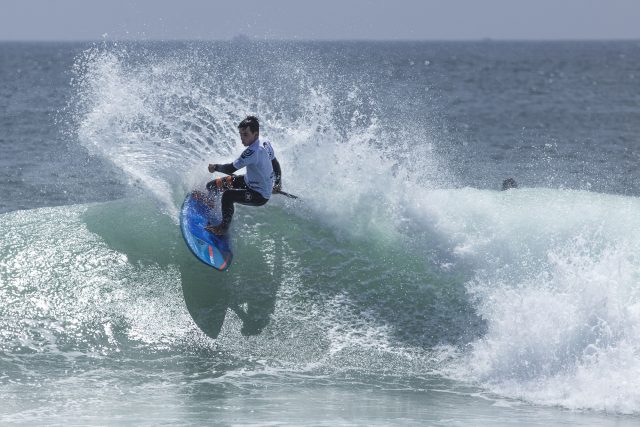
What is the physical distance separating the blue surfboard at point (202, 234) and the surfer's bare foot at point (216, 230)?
37mm

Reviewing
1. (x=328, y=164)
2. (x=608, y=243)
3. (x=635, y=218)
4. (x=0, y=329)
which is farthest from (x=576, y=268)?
(x=0, y=329)

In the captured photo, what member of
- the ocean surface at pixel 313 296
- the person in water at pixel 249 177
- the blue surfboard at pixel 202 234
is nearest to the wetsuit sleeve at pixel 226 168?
the person in water at pixel 249 177

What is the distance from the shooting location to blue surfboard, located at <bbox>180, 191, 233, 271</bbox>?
10.7m

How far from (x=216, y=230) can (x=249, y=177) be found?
84cm

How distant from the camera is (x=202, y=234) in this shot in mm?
10938

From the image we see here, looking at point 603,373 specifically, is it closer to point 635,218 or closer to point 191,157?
point 635,218

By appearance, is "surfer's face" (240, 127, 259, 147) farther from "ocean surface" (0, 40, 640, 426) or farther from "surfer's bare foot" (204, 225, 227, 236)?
"ocean surface" (0, 40, 640, 426)

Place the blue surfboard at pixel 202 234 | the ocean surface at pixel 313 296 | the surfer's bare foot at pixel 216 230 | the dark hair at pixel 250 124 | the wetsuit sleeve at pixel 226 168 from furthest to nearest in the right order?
the surfer's bare foot at pixel 216 230 → the blue surfboard at pixel 202 234 → the wetsuit sleeve at pixel 226 168 → the dark hair at pixel 250 124 → the ocean surface at pixel 313 296

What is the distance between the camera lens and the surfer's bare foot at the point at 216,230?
11102 millimetres

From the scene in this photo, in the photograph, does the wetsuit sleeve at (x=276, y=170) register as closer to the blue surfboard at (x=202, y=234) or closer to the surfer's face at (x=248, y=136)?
the surfer's face at (x=248, y=136)

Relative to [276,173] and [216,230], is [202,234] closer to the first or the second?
[216,230]

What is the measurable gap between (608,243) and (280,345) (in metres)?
3.94

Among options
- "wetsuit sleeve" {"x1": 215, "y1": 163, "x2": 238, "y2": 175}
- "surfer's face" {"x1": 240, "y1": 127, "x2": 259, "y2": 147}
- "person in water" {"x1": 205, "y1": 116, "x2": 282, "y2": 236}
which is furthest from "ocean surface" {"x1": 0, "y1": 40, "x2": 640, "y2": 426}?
"surfer's face" {"x1": 240, "y1": 127, "x2": 259, "y2": 147}

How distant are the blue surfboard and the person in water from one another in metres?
0.12
